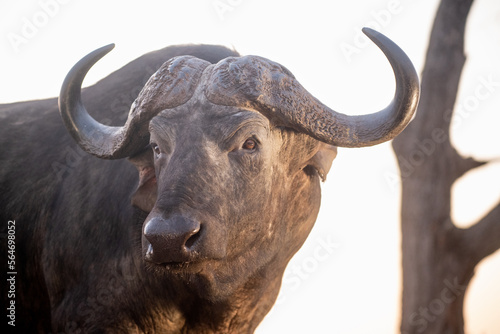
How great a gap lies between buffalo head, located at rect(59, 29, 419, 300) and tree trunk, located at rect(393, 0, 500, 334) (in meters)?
4.55

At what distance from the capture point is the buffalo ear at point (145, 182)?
3.86 metres

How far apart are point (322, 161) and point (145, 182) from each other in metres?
1.13

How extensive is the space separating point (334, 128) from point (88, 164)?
1.78 metres

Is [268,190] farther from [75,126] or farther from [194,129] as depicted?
[75,126]

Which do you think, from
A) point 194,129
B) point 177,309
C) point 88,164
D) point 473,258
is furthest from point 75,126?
point 473,258

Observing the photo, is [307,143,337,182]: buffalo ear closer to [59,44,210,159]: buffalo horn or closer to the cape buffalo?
the cape buffalo

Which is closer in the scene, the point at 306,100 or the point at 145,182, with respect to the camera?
the point at 306,100

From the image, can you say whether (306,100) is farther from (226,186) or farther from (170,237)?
(170,237)

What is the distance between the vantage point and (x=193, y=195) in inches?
127

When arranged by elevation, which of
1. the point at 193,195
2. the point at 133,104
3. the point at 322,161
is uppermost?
the point at 133,104

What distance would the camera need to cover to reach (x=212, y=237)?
3.25m

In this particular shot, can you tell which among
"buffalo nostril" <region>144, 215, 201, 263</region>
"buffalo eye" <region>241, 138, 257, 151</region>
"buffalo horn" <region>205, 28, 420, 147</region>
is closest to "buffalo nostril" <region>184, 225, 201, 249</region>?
"buffalo nostril" <region>144, 215, 201, 263</region>

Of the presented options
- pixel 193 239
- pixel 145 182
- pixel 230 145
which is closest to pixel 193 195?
pixel 193 239

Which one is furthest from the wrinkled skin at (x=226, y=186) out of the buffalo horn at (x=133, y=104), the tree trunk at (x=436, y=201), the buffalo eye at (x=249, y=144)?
the tree trunk at (x=436, y=201)
